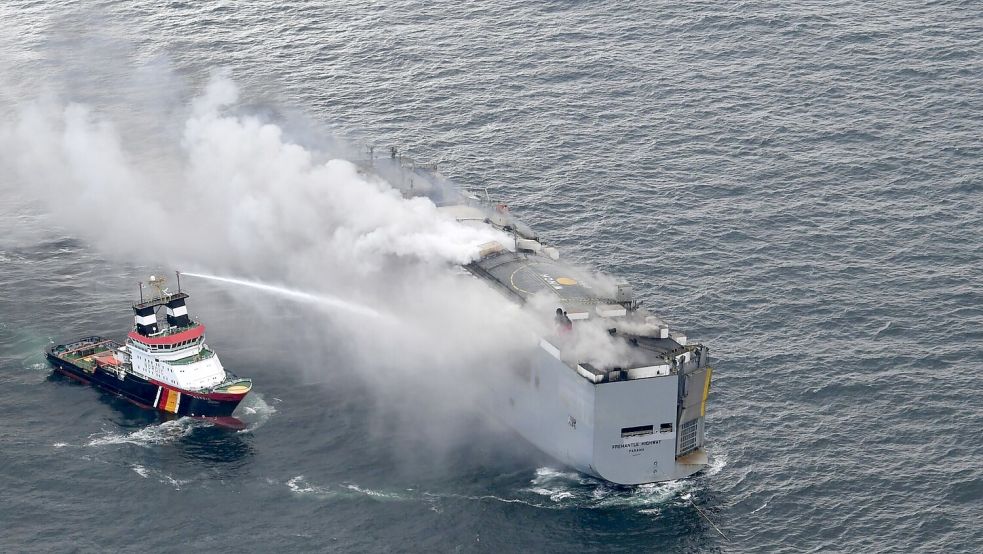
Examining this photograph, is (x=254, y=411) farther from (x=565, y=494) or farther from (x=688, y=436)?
(x=688, y=436)

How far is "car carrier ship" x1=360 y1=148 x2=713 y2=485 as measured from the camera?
5300 inches

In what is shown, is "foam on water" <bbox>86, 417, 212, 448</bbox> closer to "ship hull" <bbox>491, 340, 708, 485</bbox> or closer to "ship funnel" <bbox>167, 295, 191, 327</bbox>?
"ship funnel" <bbox>167, 295, 191, 327</bbox>

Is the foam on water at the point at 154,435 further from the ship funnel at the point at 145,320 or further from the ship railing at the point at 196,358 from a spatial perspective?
the ship funnel at the point at 145,320

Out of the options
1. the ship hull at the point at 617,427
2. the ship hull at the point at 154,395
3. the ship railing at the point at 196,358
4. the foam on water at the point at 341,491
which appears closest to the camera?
the foam on water at the point at 341,491

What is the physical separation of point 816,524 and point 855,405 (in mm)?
19233

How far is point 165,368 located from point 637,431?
47.1 meters

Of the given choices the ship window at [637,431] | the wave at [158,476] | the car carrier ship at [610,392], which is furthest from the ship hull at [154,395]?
the ship window at [637,431]

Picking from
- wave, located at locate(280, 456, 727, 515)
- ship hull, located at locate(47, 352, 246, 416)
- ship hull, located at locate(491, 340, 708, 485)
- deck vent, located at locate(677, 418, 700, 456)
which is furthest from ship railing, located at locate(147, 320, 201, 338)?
deck vent, located at locate(677, 418, 700, 456)

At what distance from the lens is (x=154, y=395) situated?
15012 centimetres

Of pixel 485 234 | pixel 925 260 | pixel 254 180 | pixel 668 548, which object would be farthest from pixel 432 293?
pixel 925 260

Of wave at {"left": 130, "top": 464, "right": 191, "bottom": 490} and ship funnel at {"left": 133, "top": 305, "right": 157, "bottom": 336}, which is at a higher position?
ship funnel at {"left": 133, "top": 305, "right": 157, "bottom": 336}

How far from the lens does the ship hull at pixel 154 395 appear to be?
14688cm

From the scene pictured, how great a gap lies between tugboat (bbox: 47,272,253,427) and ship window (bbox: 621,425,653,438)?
37.2 metres

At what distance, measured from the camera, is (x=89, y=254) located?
591 ft
